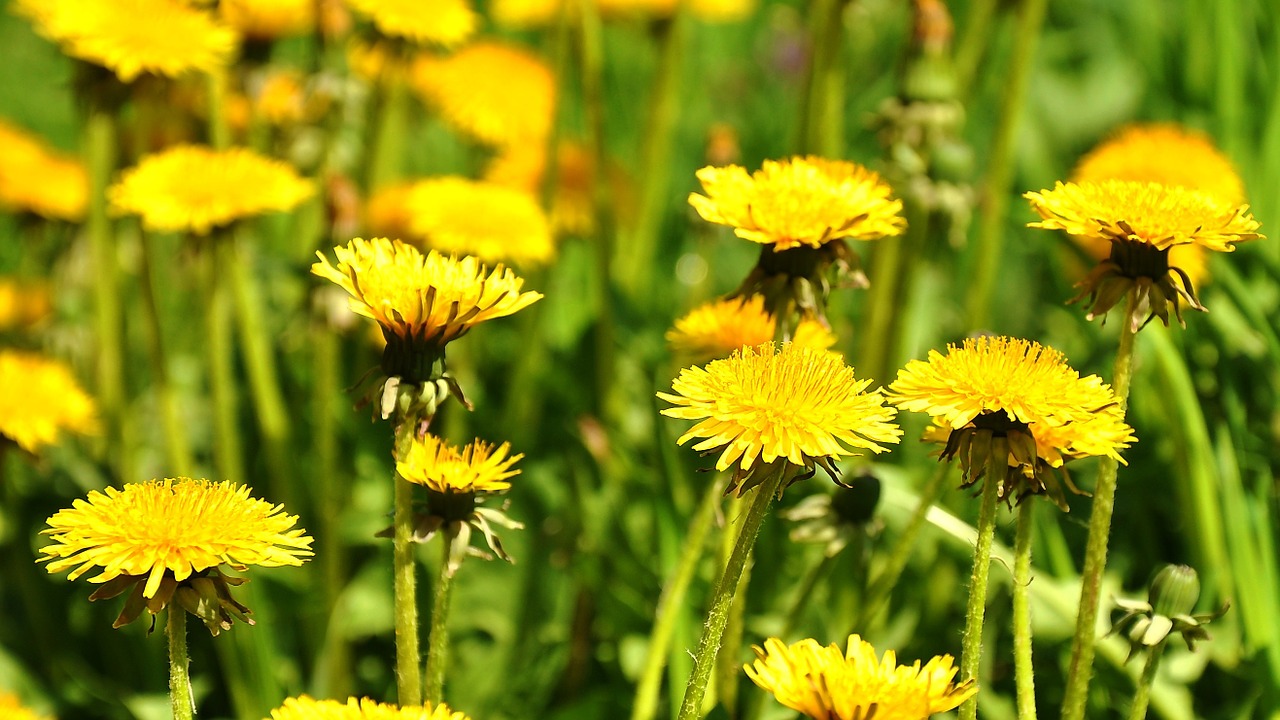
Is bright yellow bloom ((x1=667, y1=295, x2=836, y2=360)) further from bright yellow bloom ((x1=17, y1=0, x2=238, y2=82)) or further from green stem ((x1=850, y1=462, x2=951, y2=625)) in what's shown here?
bright yellow bloom ((x1=17, y1=0, x2=238, y2=82))

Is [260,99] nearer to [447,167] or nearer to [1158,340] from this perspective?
[447,167]

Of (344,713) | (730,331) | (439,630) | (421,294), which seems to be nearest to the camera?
(344,713)

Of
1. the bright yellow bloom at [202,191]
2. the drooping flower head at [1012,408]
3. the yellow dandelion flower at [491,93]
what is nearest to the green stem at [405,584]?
the drooping flower head at [1012,408]

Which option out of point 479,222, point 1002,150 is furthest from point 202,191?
point 1002,150

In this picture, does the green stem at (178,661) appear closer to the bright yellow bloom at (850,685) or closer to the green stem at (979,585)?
the bright yellow bloom at (850,685)

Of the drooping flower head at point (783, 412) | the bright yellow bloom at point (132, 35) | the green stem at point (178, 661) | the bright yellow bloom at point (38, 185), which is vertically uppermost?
the bright yellow bloom at point (132, 35)

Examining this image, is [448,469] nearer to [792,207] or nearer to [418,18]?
[792,207]
